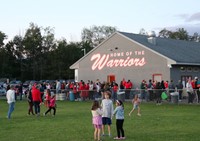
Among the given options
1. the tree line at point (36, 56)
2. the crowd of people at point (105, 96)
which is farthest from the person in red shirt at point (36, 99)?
the tree line at point (36, 56)

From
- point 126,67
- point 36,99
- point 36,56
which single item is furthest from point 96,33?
point 36,99

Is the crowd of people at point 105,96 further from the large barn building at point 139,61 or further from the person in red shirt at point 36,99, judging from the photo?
the large barn building at point 139,61

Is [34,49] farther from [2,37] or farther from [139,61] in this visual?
[139,61]

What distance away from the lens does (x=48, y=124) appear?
18.2 m

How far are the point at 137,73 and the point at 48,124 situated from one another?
22.8 metres

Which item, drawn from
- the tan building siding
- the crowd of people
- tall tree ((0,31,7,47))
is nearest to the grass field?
the crowd of people

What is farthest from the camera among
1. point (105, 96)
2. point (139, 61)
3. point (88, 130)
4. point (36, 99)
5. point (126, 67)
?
point (126, 67)

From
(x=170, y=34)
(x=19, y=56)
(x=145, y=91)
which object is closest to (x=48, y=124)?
(x=145, y=91)

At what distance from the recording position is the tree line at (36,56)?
76250 mm

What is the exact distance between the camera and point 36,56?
83.2 m

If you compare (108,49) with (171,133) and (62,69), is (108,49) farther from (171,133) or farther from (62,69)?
(62,69)

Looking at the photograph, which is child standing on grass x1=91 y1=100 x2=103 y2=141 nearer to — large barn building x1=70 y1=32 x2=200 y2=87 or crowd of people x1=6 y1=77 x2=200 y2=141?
crowd of people x1=6 y1=77 x2=200 y2=141

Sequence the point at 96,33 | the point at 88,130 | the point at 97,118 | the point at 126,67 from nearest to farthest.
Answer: the point at 97,118
the point at 88,130
the point at 126,67
the point at 96,33

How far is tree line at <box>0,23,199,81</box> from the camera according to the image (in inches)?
3002
